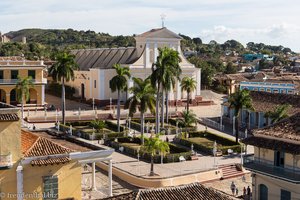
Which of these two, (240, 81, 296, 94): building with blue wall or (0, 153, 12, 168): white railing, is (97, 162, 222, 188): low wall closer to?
(0, 153, 12, 168): white railing

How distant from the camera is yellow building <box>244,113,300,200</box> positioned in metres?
27.4

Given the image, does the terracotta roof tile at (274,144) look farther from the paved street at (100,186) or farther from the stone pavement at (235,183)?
the paved street at (100,186)

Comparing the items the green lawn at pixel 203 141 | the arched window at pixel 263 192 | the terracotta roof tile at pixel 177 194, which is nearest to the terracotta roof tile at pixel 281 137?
the arched window at pixel 263 192

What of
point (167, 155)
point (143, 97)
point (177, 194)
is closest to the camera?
point (177, 194)

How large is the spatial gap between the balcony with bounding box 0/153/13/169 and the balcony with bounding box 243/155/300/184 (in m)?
14.5

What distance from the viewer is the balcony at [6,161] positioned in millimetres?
21812

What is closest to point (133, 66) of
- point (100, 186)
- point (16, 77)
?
point (16, 77)

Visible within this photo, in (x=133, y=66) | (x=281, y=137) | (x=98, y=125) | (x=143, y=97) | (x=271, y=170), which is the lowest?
(x=98, y=125)

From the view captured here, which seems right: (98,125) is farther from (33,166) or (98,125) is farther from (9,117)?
(9,117)

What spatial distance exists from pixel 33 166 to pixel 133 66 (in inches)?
1800

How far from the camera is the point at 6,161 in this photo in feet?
71.9

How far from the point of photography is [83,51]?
85000 mm

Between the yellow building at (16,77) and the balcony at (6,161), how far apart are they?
4223 cm

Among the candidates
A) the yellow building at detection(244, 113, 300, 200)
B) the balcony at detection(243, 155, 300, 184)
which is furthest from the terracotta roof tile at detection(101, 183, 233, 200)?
the yellow building at detection(244, 113, 300, 200)
